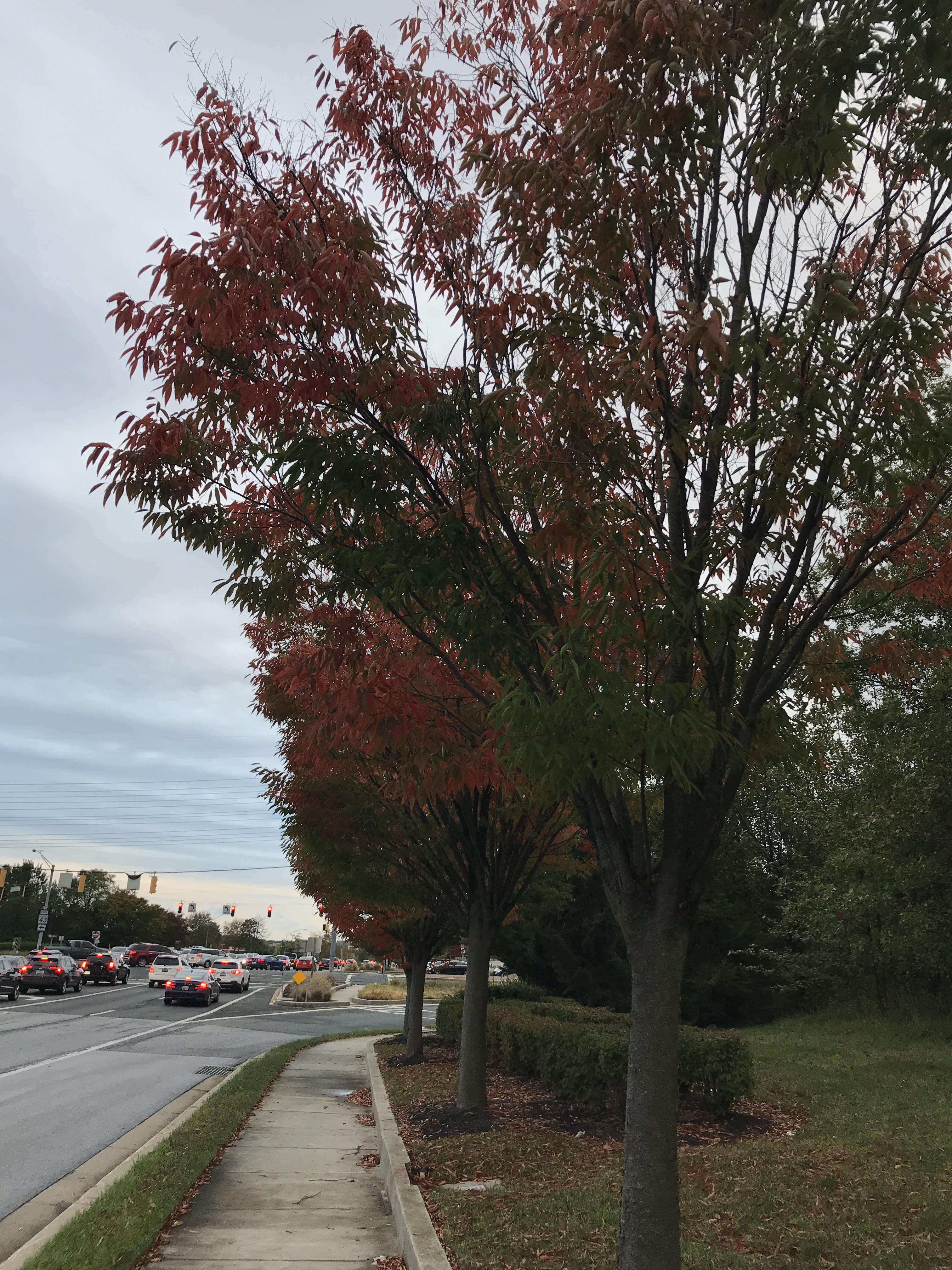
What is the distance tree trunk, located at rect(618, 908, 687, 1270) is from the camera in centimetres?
462

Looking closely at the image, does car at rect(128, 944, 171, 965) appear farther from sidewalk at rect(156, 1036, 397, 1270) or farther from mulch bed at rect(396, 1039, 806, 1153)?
mulch bed at rect(396, 1039, 806, 1153)

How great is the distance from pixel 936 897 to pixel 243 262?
18.6 m

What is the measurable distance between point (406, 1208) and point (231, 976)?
148 feet

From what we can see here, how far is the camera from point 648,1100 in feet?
15.5

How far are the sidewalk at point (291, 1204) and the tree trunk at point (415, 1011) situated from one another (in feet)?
18.9

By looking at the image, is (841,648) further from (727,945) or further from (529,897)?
(727,945)

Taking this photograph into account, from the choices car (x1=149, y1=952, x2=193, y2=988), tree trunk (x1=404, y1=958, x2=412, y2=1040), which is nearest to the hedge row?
tree trunk (x1=404, y1=958, x2=412, y2=1040)

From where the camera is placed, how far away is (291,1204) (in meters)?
7.38

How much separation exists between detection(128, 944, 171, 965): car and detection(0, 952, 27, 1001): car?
28.6 metres

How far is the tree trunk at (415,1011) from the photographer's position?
59.7 feet

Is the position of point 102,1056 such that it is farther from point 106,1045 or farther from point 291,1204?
point 291,1204

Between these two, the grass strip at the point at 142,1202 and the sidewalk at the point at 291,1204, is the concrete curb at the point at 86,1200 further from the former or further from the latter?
the sidewalk at the point at 291,1204

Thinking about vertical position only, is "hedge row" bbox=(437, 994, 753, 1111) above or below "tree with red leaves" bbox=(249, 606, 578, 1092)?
below

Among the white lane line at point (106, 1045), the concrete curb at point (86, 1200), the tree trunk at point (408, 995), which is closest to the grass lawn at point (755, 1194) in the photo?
the concrete curb at point (86, 1200)
